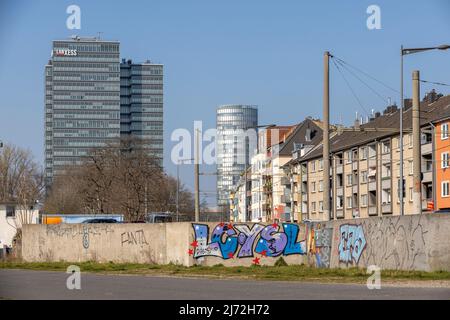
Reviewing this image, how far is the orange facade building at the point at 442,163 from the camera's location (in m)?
76.4

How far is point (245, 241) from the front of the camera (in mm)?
41188

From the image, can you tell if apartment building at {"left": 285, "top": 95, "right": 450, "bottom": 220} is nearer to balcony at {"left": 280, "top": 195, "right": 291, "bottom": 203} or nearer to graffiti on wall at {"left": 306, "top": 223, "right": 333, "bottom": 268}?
balcony at {"left": 280, "top": 195, "right": 291, "bottom": 203}

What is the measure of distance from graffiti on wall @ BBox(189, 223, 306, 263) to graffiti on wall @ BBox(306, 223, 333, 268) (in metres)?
0.88

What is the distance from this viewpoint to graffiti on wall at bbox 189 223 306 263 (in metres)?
40.8

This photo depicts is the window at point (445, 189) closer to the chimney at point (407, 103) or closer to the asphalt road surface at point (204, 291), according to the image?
the chimney at point (407, 103)

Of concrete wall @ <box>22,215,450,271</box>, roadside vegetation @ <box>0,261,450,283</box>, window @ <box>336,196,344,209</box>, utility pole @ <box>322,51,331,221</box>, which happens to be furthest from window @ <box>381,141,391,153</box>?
utility pole @ <box>322,51,331,221</box>

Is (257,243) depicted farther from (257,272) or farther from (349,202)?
(349,202)

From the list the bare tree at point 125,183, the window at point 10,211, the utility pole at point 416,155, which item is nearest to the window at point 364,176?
the bare tree at point 125,183

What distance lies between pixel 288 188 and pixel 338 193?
2170 cm

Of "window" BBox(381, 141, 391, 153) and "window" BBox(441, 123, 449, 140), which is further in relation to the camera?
"window" BBox(381, 141, 391, 153)

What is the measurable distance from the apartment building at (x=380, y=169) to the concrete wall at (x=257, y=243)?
29157 mm

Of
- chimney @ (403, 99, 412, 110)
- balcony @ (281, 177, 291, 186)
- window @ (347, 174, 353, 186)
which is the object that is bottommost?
window @ (347, 174, 353, 186)
